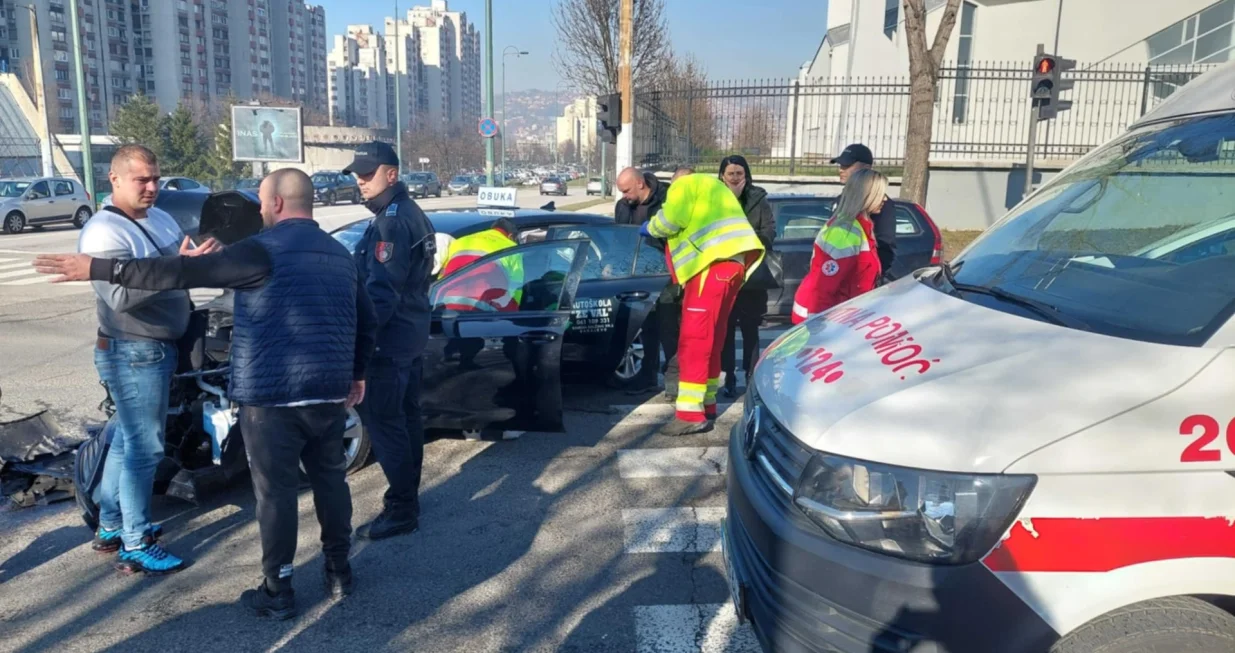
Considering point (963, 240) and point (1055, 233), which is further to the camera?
point (963, 240)

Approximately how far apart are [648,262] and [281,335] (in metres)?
4.18

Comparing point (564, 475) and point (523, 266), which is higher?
point (523, 266)

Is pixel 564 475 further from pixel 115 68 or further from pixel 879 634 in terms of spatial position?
pixel 115 68

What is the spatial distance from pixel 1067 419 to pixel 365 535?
11.1 ft

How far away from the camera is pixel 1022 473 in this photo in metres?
2.09

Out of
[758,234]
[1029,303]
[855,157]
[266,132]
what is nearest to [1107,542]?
[1029,303]

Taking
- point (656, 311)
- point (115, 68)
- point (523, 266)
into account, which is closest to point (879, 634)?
point (523, 266)

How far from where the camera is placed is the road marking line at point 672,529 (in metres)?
4.35

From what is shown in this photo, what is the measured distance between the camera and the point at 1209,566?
80.5 inches

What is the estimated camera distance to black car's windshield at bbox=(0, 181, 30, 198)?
24.8 metres

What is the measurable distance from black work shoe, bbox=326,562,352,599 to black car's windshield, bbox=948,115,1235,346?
266 centimetres

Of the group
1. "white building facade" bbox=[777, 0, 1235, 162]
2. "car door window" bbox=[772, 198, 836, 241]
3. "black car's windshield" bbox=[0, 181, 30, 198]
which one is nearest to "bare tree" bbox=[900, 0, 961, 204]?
"car door window" bbox=[772, 198, 836, 241]

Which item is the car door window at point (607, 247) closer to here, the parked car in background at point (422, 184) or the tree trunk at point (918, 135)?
the tree trunk at point (918, 135)

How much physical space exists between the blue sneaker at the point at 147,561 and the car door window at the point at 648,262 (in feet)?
13.3
